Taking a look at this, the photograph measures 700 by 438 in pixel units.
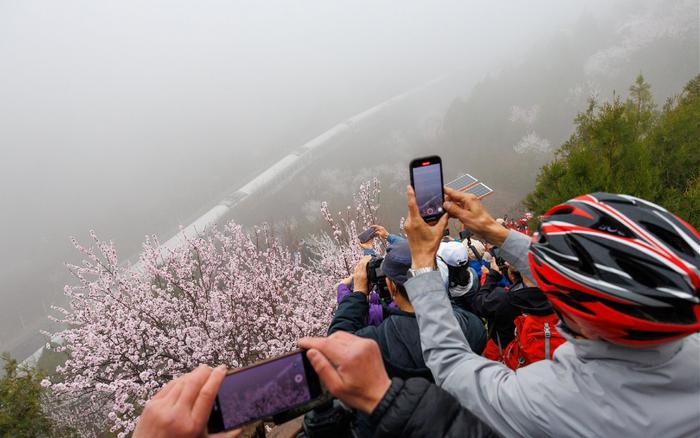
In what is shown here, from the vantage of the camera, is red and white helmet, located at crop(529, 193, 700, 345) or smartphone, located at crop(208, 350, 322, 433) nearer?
red and white helmet, located at crop(529, 193, 700, 345)

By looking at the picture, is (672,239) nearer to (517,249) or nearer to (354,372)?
(517,249)

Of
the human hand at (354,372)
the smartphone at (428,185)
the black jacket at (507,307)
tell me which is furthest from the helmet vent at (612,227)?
the black jacket at (507,307)

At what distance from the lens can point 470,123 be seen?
4609cm

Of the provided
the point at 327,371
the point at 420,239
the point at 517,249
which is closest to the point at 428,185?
the point at 420,239

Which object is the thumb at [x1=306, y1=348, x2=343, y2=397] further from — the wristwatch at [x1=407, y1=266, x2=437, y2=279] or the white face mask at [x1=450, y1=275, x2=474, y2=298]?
the white face mask at [x1=450, y1=275, x2=474, y2=298]

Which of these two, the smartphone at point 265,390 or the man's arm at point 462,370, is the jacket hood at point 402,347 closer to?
the man's arm at point 462,370

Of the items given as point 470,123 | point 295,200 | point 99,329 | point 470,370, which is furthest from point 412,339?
point 470,123

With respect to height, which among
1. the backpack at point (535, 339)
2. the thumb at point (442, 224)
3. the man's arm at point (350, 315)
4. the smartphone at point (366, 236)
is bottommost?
the backpack at point (535, 339)

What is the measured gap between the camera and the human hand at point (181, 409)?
1.17 m

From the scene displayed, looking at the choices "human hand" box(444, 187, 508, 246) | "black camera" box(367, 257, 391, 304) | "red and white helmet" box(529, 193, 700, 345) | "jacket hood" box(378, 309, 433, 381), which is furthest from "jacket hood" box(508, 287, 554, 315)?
"red and white helmet" box(529, 193, 700, 345)

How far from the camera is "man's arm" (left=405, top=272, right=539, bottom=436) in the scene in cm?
143

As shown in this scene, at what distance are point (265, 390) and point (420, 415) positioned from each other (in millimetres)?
623

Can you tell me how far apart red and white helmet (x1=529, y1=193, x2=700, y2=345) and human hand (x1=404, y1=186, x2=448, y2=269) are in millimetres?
480

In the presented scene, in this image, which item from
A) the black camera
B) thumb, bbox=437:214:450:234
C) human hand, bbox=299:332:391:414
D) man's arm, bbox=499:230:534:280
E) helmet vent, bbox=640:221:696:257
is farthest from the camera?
the black camera
